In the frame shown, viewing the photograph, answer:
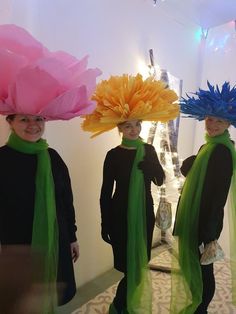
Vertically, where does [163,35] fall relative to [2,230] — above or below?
above

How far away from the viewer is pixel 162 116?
4.12 ft

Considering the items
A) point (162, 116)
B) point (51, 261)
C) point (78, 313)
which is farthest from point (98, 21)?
point (78, 313)

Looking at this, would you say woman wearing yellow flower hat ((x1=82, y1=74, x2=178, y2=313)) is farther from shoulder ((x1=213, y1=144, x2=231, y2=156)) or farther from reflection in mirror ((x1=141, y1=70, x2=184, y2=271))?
reflection in mirror ((x1=141, y1=70, x2=184, y2=271))

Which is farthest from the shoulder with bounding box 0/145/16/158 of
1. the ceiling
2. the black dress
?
the ceiling

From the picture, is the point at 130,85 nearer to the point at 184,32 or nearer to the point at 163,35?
the point at 163,35

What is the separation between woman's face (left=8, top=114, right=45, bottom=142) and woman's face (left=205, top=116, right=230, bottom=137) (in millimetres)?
830

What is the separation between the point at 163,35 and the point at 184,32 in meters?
0.33

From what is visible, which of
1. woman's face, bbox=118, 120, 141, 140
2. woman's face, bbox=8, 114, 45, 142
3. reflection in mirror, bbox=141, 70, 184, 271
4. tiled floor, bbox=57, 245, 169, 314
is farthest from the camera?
reflection in mirror, bbox=141, 70, 184, 271

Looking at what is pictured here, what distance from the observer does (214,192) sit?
1286 millimetres

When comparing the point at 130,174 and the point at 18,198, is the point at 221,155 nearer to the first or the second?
the point at 130,174

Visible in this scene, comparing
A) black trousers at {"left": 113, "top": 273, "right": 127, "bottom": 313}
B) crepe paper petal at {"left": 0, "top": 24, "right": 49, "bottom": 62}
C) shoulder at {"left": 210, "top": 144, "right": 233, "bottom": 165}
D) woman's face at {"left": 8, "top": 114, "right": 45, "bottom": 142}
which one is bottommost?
black trousers at {"left": 113, "top": 273, "right": 127, "bottom": 313}

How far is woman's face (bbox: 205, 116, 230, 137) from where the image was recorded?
52.2 inches

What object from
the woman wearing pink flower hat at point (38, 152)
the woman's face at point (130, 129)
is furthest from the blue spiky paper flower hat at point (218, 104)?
the woman wearing pink flower hat at point (38, 152)

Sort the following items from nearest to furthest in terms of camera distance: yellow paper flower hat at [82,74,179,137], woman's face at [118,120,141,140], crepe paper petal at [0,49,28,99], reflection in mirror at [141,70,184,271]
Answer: crepe paper petal at [0,49,28,99] < yellow paper flower hat at [82,74,179,137] < woman's face at [118,120,141,140] < reflection in mirror at [141,70,184,271]
